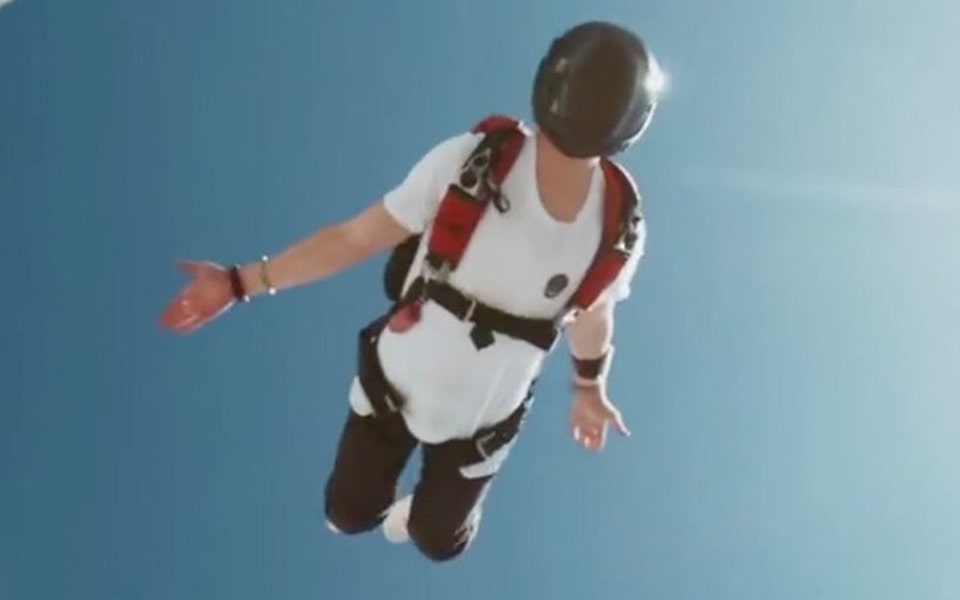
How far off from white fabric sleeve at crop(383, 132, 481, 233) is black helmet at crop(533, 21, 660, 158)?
0.37 ft

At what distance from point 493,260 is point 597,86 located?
21 cm

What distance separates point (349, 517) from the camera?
171cm

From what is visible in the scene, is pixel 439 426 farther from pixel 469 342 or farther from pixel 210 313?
pixel 210 313

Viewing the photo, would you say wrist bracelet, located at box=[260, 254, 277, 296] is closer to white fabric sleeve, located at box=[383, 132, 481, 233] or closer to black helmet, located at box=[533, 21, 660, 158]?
white fabric sleeve, located at box=[383, 132, 481, 233]

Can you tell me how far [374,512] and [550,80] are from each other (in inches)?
24.6

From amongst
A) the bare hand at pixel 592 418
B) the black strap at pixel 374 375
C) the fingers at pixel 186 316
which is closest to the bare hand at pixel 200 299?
the fingers at pixel 186 316

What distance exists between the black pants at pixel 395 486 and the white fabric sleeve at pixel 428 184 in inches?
10.4

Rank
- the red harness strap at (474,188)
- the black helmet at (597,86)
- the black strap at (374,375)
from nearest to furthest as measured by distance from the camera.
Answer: the black helmet at (597,86), the red harness strap at (474,188), the black strap at (374,375)

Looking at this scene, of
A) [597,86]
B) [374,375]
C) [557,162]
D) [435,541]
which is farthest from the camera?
[435,541]

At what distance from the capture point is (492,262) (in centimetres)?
140

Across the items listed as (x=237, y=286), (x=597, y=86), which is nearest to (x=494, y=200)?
(x=597, y=86)

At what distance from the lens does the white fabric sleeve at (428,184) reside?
1.38 m

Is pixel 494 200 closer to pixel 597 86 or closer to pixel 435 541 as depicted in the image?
pixel 597 86

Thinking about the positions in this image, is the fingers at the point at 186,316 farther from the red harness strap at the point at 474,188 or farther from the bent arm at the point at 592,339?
the bent arm at the point at 592,339
